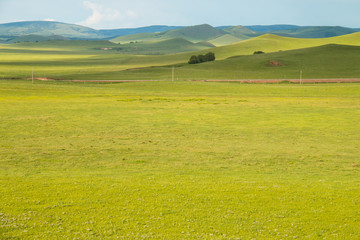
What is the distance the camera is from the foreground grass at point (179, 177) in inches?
380

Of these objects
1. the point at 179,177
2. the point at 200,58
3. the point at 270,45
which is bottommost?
the point at 179,177

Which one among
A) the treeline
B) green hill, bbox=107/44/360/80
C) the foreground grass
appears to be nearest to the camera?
the foreground grass

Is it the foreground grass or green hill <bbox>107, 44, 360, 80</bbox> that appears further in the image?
green hill <bbox>107, 44, 360, 80</bbox>

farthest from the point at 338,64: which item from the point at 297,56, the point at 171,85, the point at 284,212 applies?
→ the point at 284,212

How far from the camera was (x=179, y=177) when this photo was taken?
14.4m

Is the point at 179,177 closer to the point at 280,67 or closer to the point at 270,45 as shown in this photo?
the point at 280,67

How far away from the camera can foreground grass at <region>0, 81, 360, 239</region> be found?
964cm

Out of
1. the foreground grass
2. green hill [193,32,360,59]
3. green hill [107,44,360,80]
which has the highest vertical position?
green hill [193,32,360,59]

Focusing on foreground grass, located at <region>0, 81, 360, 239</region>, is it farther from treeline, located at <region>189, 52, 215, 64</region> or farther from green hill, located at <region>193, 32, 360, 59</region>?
green hill, located at <region>193, 32, 360, 59</region>

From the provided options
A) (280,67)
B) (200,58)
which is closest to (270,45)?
(200,58)

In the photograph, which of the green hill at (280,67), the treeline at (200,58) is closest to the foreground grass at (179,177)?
the green hill at (280,67)

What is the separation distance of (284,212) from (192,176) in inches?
179

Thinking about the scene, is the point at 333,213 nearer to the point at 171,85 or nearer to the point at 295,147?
the point at 295,147

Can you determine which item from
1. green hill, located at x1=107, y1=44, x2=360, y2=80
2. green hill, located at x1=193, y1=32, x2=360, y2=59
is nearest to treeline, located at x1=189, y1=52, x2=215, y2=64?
green hill, located at x1=107, y1=44, x2=360, y2=80
